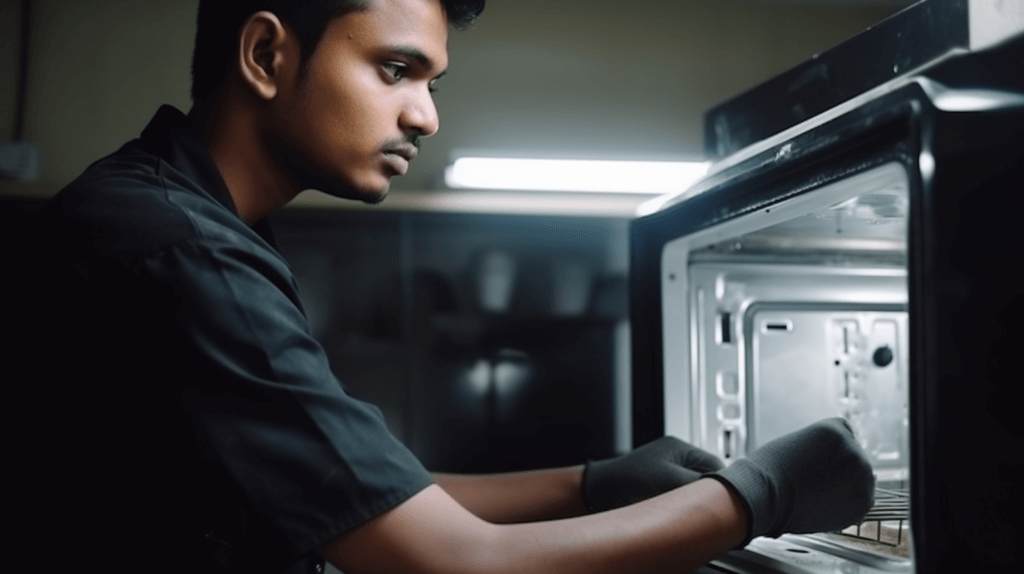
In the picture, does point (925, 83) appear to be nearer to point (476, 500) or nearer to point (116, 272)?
point (116, 272)

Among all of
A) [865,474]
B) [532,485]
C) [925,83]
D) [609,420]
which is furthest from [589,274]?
[925,83]

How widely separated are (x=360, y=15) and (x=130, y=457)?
0.49 meters

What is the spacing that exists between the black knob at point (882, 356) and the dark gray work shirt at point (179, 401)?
3.05 feet

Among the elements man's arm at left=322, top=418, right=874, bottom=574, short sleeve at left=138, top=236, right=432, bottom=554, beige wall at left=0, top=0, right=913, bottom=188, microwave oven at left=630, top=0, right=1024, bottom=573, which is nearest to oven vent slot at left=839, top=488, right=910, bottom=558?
microwave oven at left=630, top=0, right=1024, bottom=573

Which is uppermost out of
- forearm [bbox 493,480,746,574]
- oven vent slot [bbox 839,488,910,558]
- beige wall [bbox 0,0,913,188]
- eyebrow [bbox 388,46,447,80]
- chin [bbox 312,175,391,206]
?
beige wall [bbox 0,0,913,188]

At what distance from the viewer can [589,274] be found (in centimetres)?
263

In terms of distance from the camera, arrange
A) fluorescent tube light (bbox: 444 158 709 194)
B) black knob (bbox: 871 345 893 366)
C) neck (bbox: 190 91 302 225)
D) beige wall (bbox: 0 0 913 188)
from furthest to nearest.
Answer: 1. beige wall (bbox: 0 0 913 188)
2. fluorescent tube light (bbox: 444 158 709 194)
3. black knob (bbox: 871 345 893 366)
4. neck (bbox: 190 91 302 225)

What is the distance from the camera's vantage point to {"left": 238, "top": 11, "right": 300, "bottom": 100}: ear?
92 centimetres

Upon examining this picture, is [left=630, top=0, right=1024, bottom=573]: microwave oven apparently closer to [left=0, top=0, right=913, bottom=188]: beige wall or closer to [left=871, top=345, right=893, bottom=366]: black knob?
[left=871, top=345, right=893, bottom=366]: black knob

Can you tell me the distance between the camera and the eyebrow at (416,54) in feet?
3.03

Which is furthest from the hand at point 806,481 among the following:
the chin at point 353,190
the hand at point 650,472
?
the chin at point 353,190

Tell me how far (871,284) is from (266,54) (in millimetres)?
1000

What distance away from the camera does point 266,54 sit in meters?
0.93

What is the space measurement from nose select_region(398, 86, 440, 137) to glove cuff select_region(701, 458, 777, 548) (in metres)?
0.48
